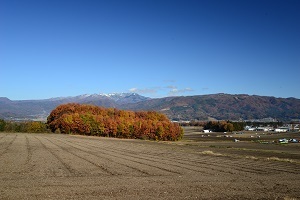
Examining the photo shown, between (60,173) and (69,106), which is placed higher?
(69,106)

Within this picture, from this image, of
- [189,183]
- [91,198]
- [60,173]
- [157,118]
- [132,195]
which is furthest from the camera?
[157,118]

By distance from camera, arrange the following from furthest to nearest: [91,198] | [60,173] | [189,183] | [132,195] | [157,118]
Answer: [157,118] → [60,173] → [189,183] → [132,195] → [91,198]

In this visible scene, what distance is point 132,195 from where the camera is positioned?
1962 centimetres

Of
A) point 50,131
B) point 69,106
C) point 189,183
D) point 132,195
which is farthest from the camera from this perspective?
point 69,106

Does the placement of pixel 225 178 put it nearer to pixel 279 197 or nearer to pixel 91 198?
pixel 279 197

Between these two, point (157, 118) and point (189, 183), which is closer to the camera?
point (189, 183)

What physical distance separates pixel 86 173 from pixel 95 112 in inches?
5457

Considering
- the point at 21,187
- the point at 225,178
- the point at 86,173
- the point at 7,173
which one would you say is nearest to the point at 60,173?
the point at 86,173

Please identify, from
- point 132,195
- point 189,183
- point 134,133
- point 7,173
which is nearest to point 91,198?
point 132,195

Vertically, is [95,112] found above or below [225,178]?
above

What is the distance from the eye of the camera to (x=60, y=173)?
2742 cm

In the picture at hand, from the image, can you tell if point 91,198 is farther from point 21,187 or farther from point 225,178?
point 225,178

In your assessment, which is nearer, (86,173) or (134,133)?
(86,173)

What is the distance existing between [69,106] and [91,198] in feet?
470
